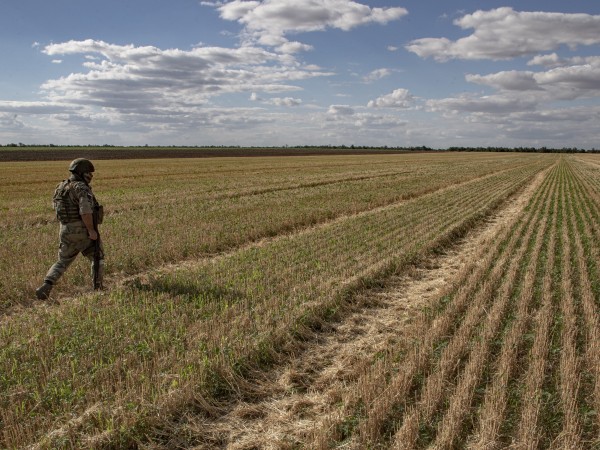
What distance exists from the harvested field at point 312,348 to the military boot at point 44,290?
17 cm

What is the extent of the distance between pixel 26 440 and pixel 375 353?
3903mm

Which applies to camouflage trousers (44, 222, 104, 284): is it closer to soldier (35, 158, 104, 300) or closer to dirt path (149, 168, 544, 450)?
soldier (35, 158, 104, 300)

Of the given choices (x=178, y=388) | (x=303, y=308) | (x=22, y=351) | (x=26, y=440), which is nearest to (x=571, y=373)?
(x=303, y=308)

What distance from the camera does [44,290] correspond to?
7914mm

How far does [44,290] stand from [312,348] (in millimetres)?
4966

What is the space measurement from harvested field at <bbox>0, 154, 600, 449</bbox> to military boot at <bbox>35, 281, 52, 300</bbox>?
17cm

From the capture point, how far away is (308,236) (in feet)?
44.2

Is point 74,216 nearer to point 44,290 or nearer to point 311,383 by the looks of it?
point 44,290

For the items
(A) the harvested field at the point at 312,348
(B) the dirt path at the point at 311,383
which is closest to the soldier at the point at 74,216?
(A) the harvested field at the point at 312,348

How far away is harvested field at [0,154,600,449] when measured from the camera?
425 centimetres

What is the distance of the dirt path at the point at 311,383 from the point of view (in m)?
4.27

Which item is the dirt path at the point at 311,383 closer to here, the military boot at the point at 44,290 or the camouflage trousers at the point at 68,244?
the camouflage trousers at the point at 68,244

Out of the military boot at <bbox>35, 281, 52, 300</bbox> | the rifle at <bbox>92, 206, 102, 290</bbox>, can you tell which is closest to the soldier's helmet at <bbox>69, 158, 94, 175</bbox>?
the rifle at <bbox>92, 206, 102, 290</bbox>

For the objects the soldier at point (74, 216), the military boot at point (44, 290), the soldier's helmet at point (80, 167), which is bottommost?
the military boot at point (44, 290)
